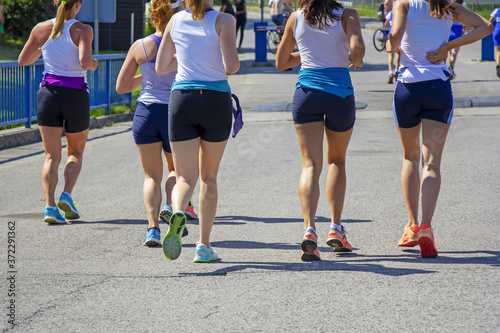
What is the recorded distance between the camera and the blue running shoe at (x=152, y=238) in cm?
555

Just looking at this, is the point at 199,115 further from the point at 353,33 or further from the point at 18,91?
the point at 18,91

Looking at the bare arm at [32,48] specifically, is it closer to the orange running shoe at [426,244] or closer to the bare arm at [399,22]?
the bare arm at [399,22]

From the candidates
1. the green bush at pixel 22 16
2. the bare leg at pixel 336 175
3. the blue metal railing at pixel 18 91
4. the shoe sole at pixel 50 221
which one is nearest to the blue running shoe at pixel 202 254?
the bare leg at pixel 336 175

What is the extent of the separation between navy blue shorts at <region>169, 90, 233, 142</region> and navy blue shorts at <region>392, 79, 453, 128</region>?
4.28 ft

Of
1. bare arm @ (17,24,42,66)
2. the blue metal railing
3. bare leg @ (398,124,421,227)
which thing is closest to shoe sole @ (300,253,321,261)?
bare leg @ (398,124,421,227)

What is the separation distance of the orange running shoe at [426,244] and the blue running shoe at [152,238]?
6.49 feet

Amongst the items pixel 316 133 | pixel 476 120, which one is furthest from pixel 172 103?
pixel 476 120

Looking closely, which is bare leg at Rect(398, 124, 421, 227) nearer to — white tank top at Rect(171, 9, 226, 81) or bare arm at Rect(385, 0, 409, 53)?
bare arm at Rect(385, 0, 409, 53)

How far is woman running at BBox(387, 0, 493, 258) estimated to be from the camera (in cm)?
518

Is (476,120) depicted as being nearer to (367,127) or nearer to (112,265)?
(367,127)

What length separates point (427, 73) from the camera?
520 cm

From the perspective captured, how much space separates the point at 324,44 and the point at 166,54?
111 centimetres

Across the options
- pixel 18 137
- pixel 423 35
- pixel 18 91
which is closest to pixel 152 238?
pixel 423 35

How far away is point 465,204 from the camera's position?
684 cm
